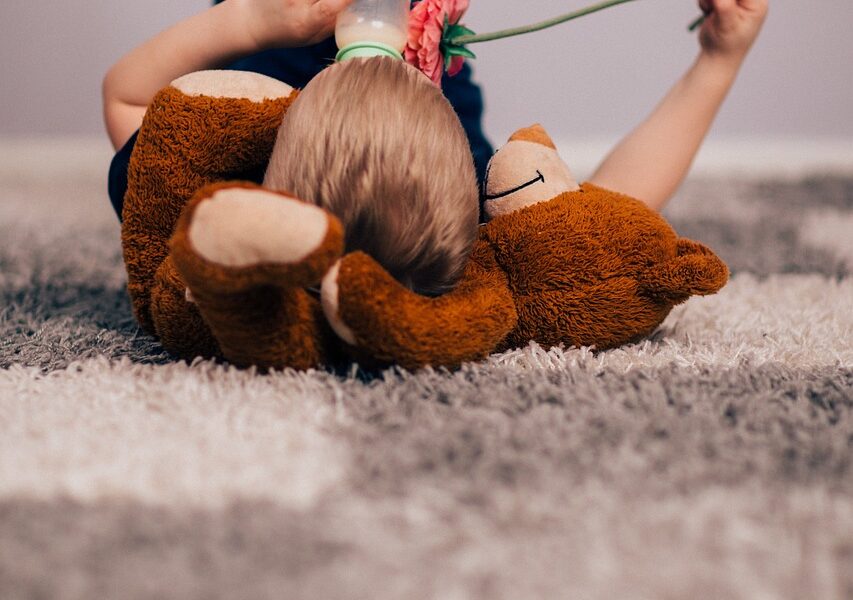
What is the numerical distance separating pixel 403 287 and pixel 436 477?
13cm

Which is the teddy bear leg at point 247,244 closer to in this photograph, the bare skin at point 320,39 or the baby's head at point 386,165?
the baby's head at point 386,165

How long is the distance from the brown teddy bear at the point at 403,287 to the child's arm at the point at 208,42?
56 mm

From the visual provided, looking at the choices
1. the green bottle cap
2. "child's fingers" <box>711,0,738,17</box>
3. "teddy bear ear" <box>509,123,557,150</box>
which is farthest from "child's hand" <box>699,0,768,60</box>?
the green bottle cap

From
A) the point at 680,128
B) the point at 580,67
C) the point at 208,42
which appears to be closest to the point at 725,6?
the point at 680,128

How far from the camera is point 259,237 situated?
0.36m

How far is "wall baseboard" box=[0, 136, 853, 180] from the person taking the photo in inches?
71.0

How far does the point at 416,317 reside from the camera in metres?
0.42

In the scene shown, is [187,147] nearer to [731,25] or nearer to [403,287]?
[403,287]

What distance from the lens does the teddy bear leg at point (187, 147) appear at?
1.70 ft

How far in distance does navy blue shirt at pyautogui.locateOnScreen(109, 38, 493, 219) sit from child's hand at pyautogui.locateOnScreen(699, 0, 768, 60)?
0.88 ft

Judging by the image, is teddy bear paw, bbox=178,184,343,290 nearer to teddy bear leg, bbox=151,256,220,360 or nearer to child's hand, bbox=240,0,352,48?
teddy bear leg, bbox=151,256,220,360

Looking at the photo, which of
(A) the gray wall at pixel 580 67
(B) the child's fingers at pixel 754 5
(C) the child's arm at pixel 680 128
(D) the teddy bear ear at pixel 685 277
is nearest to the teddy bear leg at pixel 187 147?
(D) the teddy bear ear at pixel 685 277

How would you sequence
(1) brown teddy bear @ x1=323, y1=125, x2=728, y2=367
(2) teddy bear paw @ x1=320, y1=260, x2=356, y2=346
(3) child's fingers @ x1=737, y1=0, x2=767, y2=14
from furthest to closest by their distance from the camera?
(3) child's fingers @ x1=737, y1=0, x2=767, y2=14, (1) brown teddy bear @ x1=323, y1=125, x2=728, y2=367, (2) teddy bear paw @ x1=320, y1=260, x2=356, y2=346

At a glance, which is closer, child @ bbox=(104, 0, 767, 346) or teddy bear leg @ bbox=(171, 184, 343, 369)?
teddy bear leg @ bbox=(171, 184, 343, 369)
